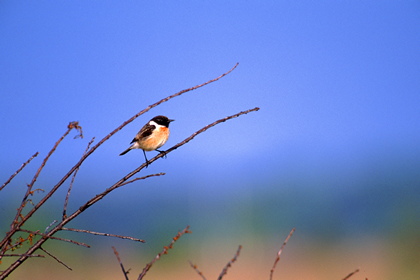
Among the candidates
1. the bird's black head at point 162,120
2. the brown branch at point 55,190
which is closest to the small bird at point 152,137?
the bird's black head at point 162,120

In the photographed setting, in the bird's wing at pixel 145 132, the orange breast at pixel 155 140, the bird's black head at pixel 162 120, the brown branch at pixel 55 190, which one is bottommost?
the brown branch at pixel 55 190

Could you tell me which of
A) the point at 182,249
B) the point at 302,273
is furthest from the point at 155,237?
the point at 302,273

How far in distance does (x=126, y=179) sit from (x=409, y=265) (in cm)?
4355

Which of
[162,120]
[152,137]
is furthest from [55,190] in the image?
[162,120]

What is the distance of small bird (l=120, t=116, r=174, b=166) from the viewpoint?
6656 mm

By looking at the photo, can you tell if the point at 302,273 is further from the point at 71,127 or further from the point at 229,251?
the point at 71,127

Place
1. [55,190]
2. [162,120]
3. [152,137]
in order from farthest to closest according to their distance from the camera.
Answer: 1. [162,120]
2. [152,137]
3. [55,190]

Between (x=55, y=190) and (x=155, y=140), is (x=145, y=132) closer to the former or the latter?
(x=155, y=140)

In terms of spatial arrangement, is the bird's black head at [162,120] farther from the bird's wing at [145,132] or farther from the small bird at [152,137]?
the bird's wing at [145,132]

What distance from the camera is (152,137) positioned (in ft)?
21.8

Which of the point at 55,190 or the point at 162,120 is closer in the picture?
the point at 55,190

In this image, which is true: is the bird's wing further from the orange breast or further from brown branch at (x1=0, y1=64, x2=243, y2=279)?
brown branch at (x1=0, y1=64, x2=243, y2=279)

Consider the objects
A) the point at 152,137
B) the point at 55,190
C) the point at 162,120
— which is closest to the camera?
the point at 55,190

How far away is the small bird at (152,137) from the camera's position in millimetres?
6656
